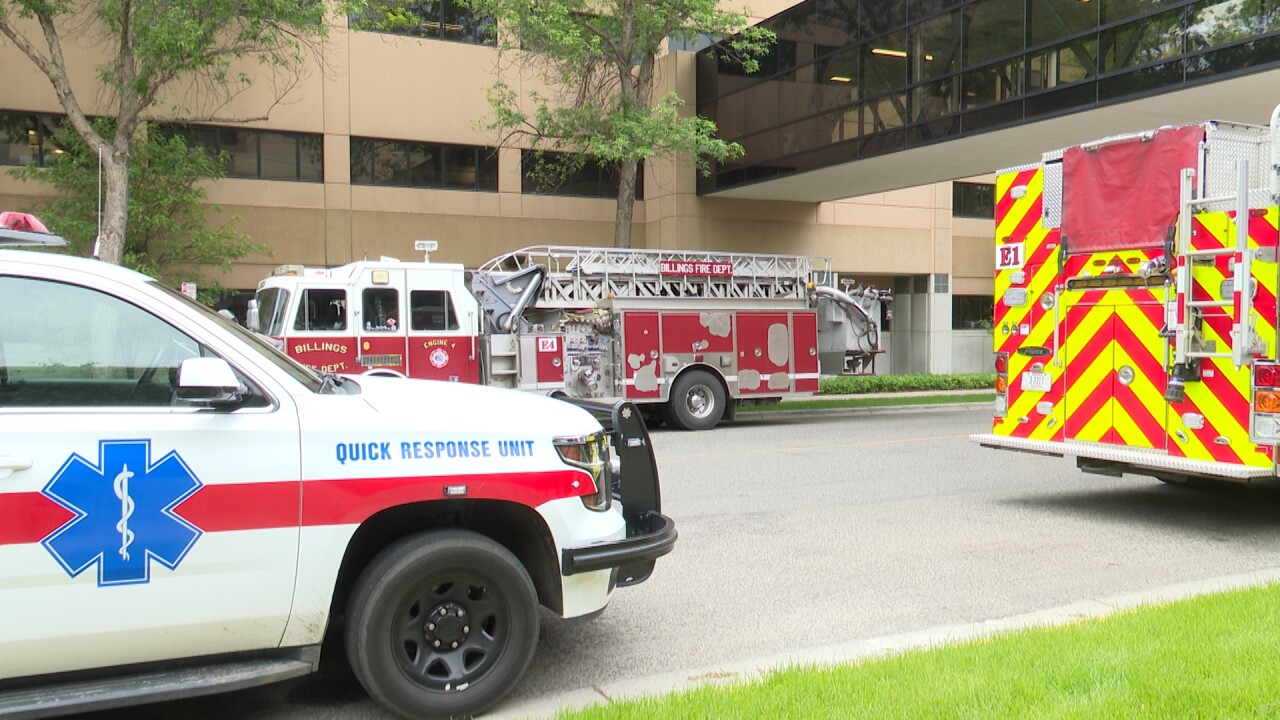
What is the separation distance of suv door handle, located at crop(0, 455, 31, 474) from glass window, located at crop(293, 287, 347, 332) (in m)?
10.6

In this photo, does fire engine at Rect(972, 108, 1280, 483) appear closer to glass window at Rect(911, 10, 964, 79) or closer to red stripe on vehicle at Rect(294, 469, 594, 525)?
red stripe on vehicle at Rect(294, 469, 594, 525)

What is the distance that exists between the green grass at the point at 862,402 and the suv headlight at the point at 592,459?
14.4m

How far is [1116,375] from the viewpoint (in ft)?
28.1

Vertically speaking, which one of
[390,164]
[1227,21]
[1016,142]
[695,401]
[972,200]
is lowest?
[695,401]

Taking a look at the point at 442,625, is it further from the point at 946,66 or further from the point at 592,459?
the point at 946,66

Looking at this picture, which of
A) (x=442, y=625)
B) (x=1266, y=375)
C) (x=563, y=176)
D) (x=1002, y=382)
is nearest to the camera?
(x=442, y=625)

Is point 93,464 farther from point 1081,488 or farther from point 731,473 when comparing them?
point 1081,488

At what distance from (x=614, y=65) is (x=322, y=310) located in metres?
11.5

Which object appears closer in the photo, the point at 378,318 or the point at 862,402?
the point at 378,318

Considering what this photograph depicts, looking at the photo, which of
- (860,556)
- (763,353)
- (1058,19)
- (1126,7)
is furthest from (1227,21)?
(860,556)

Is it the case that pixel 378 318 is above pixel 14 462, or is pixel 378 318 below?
above

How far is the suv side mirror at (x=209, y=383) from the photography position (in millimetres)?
3668

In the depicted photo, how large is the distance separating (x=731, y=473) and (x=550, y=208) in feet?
48.6

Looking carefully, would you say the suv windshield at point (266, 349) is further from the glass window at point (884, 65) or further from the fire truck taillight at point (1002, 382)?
the glass window at point (884, 65)
